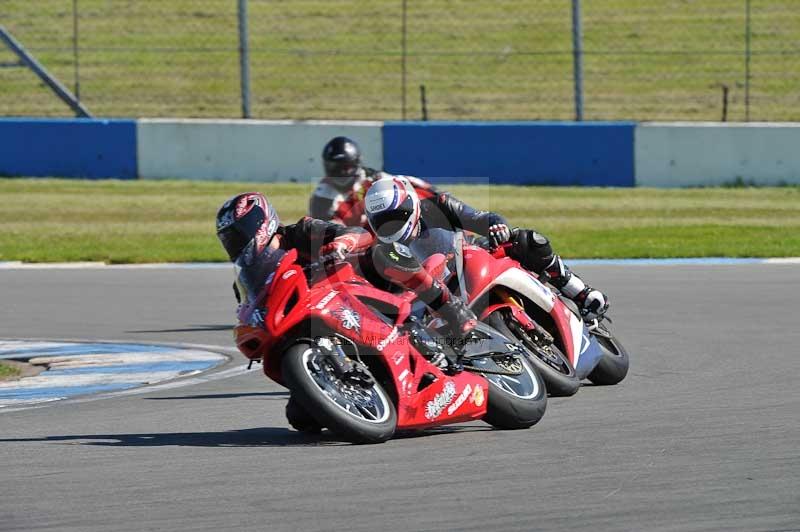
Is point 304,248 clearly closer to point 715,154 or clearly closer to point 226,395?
point 226,395

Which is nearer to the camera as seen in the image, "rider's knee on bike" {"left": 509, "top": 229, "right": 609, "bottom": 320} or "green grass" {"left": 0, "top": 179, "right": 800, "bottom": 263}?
"rider's knee on bike" {"left": 509, "top": 229, "right": 609, "bottom": 320}

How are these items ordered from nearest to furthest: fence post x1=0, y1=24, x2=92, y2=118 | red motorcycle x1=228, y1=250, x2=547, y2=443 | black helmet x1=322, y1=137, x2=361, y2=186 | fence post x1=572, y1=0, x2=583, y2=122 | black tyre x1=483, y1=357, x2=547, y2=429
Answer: red motorcycle x1=228, y1=250, x2=547, y2=443 < black tyre x1=483, y1=357, x2=547, y2=429 < black helmet x1=322, y1=137, x2=361, y2=186 < fence post x1=572, y1=0, x2=583, y2=122 < fence post x1=0, y1=24, x2=92, y2=118

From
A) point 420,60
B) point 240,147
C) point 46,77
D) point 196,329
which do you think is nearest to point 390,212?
point 196,329

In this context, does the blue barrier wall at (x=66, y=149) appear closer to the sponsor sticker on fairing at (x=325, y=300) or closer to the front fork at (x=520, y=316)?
the front fork at (x=520, y=316)

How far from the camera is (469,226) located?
8.65 meters

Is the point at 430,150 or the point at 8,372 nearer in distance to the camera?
the point at 8,372

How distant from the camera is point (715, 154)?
20219 mm

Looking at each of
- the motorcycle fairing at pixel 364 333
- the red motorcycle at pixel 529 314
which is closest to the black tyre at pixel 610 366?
the red motorcycle at pixel 529 314

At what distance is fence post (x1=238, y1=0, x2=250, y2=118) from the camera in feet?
70.2

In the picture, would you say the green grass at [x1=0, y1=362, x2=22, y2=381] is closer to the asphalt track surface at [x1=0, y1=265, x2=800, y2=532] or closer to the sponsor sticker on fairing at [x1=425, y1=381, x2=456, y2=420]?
the asphalt track surface at [x1=0, y1=265, x2=800, y2=532]

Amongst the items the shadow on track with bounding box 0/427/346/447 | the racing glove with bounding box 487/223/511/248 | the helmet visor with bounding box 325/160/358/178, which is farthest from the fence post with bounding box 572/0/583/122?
the shadow on track with bounding box 0/427/346/447

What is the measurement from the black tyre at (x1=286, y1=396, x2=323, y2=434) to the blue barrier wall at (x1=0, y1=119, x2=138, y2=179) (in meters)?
14.5

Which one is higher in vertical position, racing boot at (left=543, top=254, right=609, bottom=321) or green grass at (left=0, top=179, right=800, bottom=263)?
racing boot at (left=543, top=254, right=609, bottom=321)

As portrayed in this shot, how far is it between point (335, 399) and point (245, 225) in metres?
0.91
